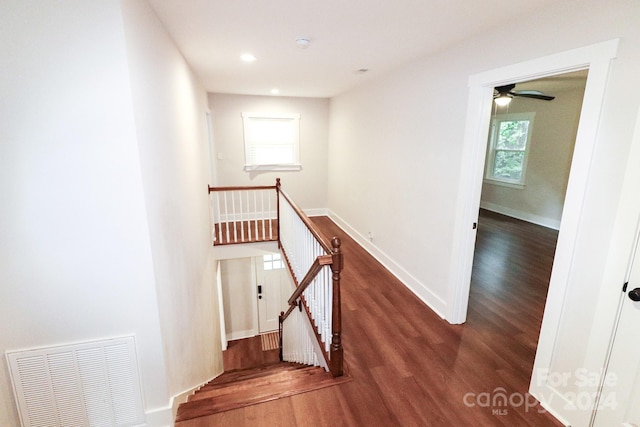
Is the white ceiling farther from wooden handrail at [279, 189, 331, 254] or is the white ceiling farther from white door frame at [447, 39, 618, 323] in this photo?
wooden handrail at [279, 189, 331, 254]

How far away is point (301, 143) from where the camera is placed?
626 cm

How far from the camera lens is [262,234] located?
16.2ft

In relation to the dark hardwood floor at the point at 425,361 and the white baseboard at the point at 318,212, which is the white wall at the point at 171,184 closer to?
the dark hardwood floor at the point at 425,361

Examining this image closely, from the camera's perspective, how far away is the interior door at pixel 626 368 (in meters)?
1.48

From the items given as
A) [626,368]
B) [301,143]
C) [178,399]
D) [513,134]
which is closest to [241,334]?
[301,143]

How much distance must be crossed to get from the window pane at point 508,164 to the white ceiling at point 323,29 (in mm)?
4623

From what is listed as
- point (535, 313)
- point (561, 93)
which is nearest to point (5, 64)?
point (535, 313)

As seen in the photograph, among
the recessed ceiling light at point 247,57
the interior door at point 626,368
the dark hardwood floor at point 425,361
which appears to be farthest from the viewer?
the recessed ceiling light at point 247,57

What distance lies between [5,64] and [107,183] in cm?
63

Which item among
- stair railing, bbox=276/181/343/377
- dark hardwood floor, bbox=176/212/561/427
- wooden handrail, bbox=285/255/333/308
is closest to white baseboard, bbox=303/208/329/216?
dark hardwood floor, bbox=176/212/561/427

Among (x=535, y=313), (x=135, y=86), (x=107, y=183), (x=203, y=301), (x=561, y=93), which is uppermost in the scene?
(x=561, y=93)

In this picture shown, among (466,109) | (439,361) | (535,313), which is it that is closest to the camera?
(439,361)

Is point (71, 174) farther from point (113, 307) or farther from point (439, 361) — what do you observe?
point (439, 361)

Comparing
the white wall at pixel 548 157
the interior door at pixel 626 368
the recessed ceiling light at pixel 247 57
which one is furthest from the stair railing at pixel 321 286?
the white wall at pixel 548 157
